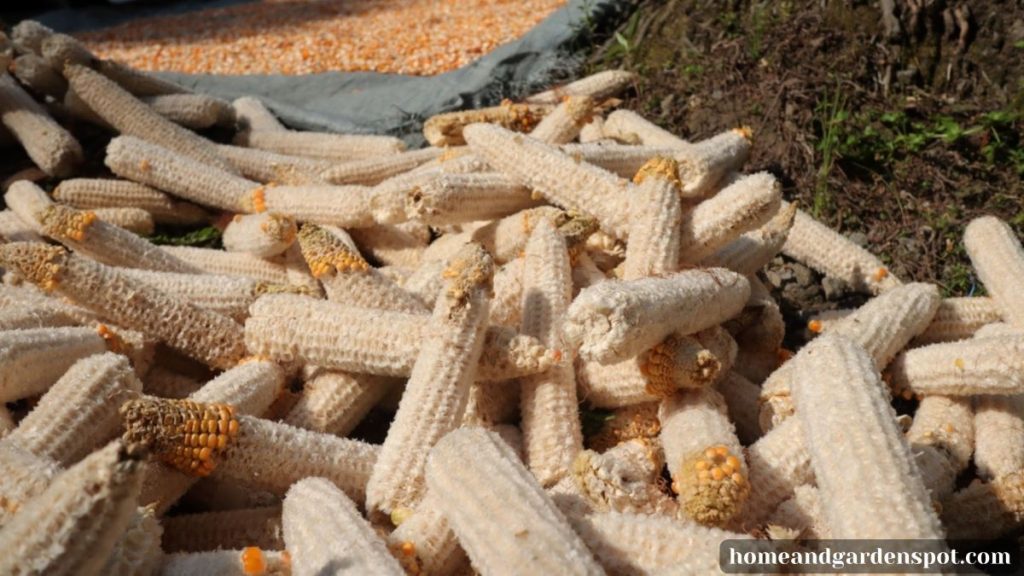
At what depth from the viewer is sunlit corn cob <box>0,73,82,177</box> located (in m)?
5.84

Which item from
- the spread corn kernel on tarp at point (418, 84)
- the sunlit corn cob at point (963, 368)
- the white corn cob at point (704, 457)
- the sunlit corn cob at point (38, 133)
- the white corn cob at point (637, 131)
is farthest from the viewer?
the spread corn kernel on tarp at point (418, 84)

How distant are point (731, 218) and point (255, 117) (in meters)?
4.54

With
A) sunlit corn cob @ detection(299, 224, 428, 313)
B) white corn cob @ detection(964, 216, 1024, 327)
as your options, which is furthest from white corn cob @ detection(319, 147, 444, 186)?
white corn cob @ detection(964, 216, 1024, 327)

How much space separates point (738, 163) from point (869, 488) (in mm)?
2915

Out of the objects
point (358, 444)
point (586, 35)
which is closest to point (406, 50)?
point (586, 35)

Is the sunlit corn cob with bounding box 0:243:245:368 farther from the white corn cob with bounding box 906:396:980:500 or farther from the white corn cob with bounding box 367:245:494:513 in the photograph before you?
the white corn cob with bounding box 906:396:980:500

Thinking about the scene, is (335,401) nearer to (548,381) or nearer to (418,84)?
(548,381)

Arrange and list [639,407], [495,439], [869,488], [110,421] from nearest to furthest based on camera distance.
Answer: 1. [869,488]
2. [495,439]
3. [110,421]
4. [639,407]

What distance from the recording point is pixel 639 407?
335 cm

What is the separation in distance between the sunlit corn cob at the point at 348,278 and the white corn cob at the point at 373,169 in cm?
178

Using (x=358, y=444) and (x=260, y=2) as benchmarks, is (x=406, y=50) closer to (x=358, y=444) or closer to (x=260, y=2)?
(x=260, y=2)

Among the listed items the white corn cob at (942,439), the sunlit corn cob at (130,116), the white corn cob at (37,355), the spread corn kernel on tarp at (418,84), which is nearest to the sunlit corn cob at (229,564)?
the white corn cob at (37,355)

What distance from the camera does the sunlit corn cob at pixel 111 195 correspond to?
552 cm

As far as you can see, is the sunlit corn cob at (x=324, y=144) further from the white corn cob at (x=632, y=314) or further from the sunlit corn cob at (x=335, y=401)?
the white corn cob at (x=632, y=314)
